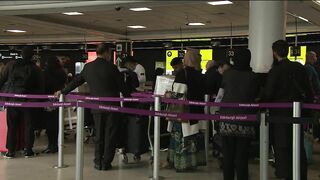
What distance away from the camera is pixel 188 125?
532cm

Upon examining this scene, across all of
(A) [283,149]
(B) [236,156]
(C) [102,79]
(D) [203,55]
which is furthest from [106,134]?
(D) [203,55]

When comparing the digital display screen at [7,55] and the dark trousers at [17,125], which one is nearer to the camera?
the dark trousers at [17,125]

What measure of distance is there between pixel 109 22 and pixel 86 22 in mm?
851

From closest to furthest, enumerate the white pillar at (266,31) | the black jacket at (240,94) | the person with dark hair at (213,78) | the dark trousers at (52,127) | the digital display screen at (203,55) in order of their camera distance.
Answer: the black jacket at (240,94) < the white pillar at (266,31) < the person with dark hair at (213,78) < the dark trousers at (52,127) < the digital display screen at (203,55)

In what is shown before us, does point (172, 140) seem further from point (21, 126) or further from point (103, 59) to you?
point (21, 126)

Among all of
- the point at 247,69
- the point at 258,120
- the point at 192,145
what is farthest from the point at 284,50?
the point at 192,145

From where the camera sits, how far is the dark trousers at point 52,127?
6965 millimetres

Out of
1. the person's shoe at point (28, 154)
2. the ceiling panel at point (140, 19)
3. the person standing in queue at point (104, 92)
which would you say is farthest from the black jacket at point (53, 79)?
the ceiling panel at point (140, 19)

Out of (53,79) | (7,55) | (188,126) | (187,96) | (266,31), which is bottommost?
(188,126)

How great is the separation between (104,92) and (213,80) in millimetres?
1871

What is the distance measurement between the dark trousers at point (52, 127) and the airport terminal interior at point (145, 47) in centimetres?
9

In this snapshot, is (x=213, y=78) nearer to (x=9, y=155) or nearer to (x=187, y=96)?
(x=187, y=96)

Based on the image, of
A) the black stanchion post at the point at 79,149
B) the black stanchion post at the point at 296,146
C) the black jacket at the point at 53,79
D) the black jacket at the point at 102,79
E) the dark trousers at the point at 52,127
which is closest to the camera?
the black stanchion post at the point at 296,146

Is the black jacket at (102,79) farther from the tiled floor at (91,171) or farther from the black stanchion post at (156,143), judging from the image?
the tiled floor at (91,171)
